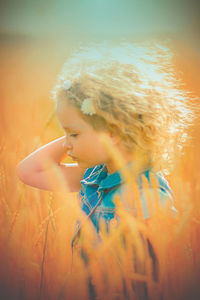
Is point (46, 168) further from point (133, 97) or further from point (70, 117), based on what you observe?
point (133, 97)

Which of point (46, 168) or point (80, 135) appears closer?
point (80, 135)

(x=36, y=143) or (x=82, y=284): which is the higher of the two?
(x=36, y=143)

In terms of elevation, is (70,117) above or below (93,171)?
above

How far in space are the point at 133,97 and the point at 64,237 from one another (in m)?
0.52

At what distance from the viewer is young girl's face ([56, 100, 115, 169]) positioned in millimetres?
659

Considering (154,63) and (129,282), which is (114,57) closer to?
(154,63)

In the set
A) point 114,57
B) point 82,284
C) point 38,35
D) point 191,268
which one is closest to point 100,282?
point 82,284

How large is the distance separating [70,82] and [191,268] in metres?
0.57

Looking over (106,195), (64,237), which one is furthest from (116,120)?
(64,237)

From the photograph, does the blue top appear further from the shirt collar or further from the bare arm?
the bare arm

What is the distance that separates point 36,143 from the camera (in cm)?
110

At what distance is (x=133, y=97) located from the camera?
657 mm

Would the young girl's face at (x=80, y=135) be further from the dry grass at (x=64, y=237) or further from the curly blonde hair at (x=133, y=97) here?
the dry grass at (x=64, y=237)

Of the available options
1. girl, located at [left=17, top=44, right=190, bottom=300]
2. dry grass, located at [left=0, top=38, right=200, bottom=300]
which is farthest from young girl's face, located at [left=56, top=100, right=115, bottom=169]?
dry grass, located at [left=0, top=38, right=200, bottom=300]
